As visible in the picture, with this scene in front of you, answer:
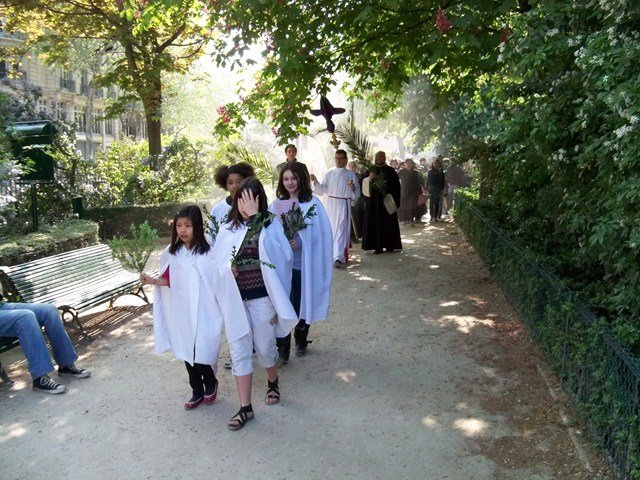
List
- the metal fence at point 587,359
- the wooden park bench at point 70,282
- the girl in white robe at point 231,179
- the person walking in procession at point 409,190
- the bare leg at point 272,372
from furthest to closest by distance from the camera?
the person walking in procession at point 409,190
the wooden park bench at point 70,282
the girl in white robe at point 231,179
the bare leg at point 272,372
the metal fence at point 587,359

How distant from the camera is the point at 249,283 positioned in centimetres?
488

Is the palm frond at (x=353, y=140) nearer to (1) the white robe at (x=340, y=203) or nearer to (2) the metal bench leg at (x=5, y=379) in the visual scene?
(1) the white robe at (x=340, y=203)

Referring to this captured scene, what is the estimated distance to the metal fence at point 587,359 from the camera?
143 inches

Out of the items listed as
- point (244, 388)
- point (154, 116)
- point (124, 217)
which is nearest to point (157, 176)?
point (154, 116)

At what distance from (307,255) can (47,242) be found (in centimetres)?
420

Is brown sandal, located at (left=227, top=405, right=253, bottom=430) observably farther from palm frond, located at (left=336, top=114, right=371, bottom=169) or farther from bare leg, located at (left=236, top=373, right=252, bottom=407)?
palm frond, located at (left=336, top=114, right=371, bottom=169)

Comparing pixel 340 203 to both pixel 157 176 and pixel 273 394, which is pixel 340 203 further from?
pixel 157 176

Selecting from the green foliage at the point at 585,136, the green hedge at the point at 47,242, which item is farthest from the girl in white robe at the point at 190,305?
the green hedge at the point at 47,242

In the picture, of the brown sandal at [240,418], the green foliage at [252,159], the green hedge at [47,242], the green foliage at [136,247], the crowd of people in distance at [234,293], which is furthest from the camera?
the green foliage at [252,159]

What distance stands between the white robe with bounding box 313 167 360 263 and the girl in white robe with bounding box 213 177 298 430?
5834mm

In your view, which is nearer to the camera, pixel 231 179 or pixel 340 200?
pixel 231 179

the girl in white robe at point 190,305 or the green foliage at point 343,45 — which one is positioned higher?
the green foliage at point 343,45

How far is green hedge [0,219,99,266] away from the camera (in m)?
7.46

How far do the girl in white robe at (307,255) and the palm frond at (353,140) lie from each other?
20.0ft
